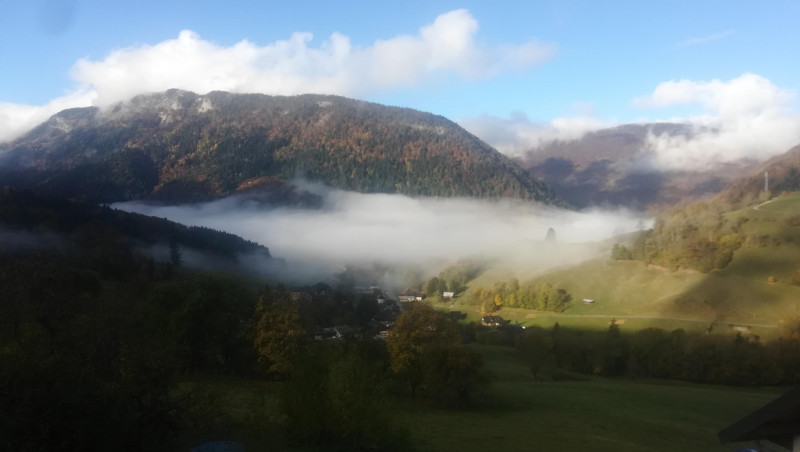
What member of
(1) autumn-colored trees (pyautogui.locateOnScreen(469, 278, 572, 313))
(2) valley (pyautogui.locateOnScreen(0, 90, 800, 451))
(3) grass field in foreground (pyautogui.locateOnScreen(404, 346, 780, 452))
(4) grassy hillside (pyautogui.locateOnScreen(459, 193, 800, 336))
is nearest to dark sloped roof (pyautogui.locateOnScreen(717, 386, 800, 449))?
(2) valley (pyautogui.locateOnScreen(0, 90, 800, 451))

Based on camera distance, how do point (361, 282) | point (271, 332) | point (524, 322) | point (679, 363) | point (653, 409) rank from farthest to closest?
point (361, 282), point (524, 322), point (679, 363), point (653, 409), point (271, 332)

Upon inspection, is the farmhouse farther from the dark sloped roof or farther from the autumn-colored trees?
the dark sloped roof

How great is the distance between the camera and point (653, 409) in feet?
168

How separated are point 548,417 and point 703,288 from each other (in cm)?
9307

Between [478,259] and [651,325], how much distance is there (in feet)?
294

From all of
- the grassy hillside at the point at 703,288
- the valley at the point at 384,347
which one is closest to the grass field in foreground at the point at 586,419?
the valley at the point at 384,347

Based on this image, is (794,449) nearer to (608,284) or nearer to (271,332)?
→ (271,332)

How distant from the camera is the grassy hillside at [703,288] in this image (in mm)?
107375

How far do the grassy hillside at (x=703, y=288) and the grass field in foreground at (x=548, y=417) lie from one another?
4565cm

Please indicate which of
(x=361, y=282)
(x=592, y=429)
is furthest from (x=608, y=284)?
(x=592, y=429)

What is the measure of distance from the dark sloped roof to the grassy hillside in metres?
106

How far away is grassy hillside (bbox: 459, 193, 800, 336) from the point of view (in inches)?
4227

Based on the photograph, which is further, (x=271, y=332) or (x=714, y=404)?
(x=714, y=404)

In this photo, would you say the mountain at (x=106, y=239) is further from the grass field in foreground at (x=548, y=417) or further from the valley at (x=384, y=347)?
the grass field in foreground at (x=548, y=417)
